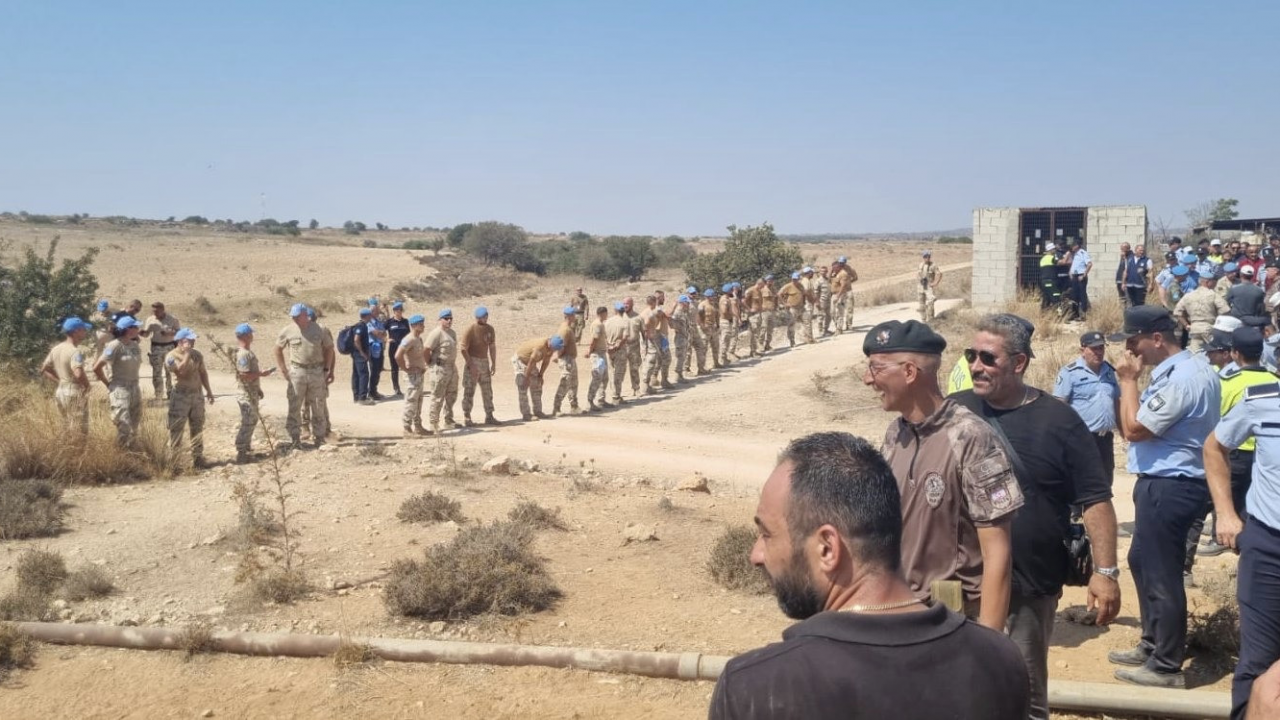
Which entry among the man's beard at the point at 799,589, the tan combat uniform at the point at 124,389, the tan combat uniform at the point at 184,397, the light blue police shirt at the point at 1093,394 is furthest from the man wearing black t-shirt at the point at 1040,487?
the tan combat uniform at the point at 124,389

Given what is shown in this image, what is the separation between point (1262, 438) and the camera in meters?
3.86

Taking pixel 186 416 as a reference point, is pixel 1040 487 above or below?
above

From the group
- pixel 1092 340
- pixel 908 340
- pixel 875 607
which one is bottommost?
pixel 875 607

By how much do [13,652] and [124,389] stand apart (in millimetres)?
5590

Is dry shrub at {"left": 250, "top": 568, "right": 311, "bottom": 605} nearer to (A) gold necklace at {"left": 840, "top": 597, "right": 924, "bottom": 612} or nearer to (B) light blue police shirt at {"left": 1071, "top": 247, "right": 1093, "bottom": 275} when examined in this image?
(A) gold necklace at {"left": 840, "top": 597, "right": 924, "bottom": 612}

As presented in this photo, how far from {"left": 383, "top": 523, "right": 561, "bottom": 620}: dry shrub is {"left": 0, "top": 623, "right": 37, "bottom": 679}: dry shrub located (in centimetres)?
217

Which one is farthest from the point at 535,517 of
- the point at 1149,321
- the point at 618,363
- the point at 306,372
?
the point at 618,363

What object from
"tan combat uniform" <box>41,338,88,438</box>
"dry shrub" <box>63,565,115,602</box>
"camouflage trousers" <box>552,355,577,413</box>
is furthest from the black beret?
"camouflage trousers" <box>552,355,577,413</box>

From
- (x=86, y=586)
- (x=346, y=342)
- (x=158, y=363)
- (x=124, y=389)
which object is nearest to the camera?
(x=86, y=586)

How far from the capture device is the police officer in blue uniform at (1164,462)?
4.87 meters

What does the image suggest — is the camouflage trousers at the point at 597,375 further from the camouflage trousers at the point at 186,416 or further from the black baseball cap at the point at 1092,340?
the black baseball cap at the point at 1092,340

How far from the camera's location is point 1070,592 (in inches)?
273

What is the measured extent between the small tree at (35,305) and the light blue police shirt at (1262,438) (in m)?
17.0

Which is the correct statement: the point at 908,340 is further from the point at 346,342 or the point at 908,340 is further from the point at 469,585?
the point at 346,342
